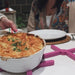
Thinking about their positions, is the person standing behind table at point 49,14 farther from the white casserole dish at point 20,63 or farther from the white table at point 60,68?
the white casserole dish at point 20,63

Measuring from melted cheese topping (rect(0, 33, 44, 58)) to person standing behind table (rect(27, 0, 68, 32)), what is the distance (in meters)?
1.34

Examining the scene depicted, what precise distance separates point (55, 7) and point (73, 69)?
5.26ft

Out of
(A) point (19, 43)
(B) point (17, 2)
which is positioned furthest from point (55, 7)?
(B) point (17, 2)

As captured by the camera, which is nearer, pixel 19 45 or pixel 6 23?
pixel 19 45

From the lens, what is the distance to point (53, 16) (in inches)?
84.8

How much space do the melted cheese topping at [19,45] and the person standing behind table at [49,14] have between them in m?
1.34

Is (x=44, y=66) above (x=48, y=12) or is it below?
below

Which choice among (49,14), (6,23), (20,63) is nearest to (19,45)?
(20,63)

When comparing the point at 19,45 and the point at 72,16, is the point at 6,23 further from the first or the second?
the point at 72,16

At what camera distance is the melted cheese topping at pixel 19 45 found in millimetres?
644

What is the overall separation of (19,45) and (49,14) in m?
1.53

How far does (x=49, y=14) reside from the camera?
2.21 m

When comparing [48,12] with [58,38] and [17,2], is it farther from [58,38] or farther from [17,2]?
[17,2]

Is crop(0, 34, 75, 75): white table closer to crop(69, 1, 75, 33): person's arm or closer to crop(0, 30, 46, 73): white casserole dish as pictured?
crop(0, 30, 46, 73): white casserole dish
